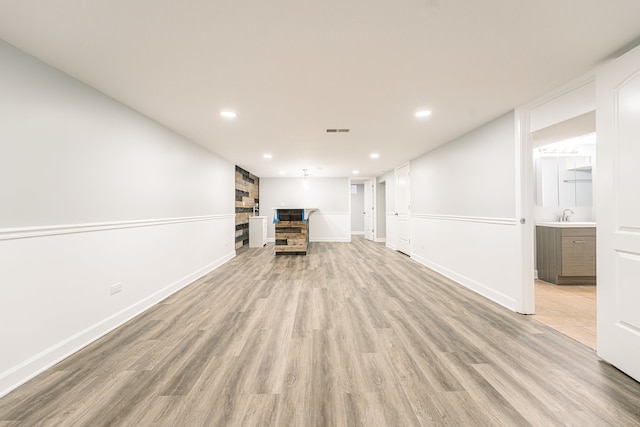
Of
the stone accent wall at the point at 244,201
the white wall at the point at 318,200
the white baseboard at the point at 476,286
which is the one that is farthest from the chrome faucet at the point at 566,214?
the stone accent wall at the point at 244,201

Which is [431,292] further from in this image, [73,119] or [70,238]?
[73,119]

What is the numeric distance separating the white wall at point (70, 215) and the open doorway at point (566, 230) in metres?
4.12

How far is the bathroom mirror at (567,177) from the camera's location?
4.20 metres

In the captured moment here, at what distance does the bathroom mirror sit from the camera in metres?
4.20

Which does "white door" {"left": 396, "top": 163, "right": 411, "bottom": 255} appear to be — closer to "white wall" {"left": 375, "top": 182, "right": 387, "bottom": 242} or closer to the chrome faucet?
"white wall" {"left": 375, "top": 182, "right": 387, "bottom": 242}

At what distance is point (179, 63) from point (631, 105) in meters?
3.13

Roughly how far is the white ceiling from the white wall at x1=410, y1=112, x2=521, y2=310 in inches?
23.3

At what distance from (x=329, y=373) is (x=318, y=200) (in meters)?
7.22

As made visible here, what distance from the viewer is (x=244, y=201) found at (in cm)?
704

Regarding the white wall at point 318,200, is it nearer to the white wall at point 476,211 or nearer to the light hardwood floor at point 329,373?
the white wall at point 476,211

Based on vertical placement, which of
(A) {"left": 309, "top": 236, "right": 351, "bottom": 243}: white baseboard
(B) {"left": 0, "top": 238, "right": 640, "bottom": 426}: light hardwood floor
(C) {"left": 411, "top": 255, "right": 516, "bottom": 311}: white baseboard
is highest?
(A) {"left": 309, "top": 236, "right": 351, "bottom": 243}: white baseboard

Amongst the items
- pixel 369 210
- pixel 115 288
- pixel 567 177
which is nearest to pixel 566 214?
pixel 567 177

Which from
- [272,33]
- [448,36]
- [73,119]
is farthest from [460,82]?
[73,119]

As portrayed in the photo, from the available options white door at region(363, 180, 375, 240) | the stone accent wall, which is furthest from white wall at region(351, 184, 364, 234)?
the stone accent wall
